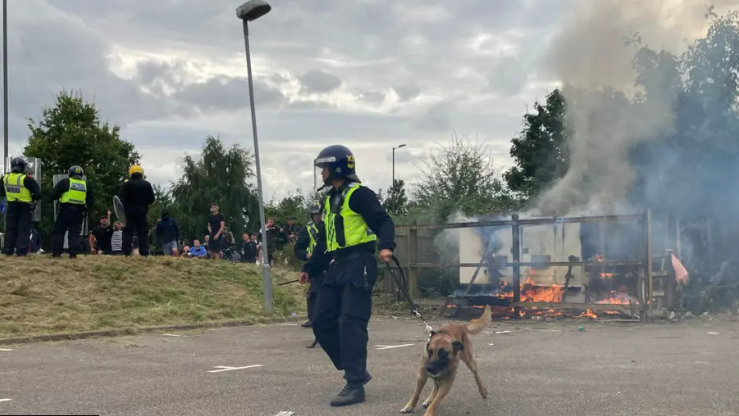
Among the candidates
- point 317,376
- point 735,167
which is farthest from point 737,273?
point 317,376

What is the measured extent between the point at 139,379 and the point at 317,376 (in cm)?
161

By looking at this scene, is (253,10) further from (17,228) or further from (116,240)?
(116,240)

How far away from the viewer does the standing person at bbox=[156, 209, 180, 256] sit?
18.8 metres

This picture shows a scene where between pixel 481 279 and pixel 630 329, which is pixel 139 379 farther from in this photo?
pixel 481 279

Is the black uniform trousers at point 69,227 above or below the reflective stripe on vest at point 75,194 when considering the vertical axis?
below

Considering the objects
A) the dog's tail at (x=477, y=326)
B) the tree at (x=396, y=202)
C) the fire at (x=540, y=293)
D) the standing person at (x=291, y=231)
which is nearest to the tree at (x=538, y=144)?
the tree at (x=396, y=202)

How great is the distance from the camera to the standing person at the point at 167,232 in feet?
61.8

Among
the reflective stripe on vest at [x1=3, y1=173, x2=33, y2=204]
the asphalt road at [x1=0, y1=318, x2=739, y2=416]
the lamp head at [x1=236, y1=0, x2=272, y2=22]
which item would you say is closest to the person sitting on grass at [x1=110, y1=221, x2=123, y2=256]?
the reflective stripe on vest at [x1=3, y1=173, x2=33, y2=204]

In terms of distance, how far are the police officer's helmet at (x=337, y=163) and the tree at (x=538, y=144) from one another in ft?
103

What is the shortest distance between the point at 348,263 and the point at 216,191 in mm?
45513

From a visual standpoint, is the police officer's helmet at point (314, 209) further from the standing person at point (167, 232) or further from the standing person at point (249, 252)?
the standing person at point (249, 252)

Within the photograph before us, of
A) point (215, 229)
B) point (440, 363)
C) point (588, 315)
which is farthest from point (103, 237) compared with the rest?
point (440, 363)

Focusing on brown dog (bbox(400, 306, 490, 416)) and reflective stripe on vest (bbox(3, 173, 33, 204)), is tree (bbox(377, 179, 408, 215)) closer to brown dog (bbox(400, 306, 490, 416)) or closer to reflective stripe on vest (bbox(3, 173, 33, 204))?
reflective stripe on vest (bbox(3, 173, 33, 204))

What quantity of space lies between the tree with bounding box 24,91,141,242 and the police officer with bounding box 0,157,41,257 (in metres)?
24.1
